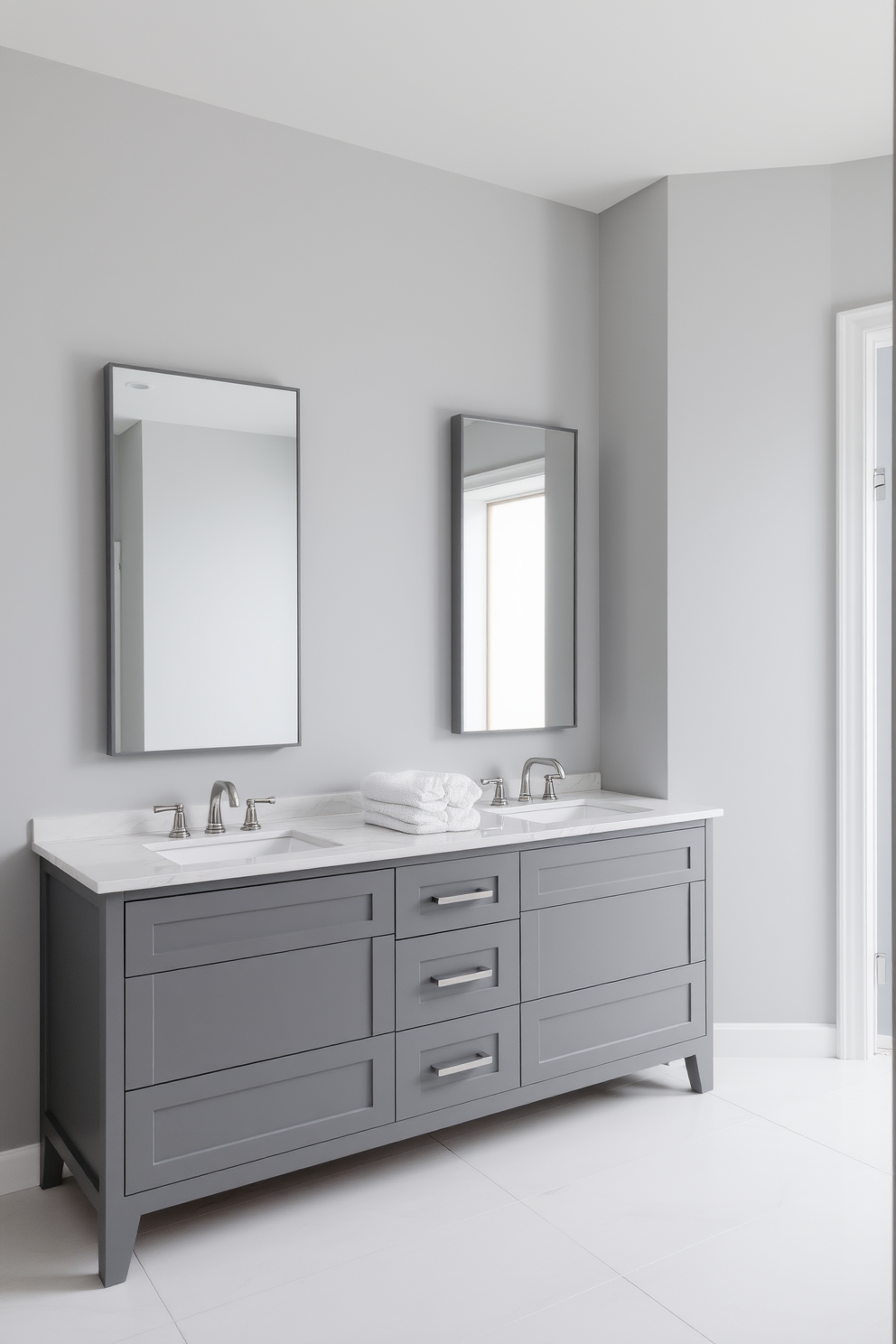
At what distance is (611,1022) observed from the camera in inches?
104

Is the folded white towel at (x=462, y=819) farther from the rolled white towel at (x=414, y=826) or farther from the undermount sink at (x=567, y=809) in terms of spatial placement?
the undermount sink at (x=567, y=809)

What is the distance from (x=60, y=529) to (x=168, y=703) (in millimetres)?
492

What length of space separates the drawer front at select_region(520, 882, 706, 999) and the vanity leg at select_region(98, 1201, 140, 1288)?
1.02 metres

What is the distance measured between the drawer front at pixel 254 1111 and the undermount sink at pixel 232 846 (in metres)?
0.47

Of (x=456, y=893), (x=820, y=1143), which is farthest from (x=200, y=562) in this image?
(x=820, y=1143)

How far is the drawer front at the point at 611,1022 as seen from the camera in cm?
252

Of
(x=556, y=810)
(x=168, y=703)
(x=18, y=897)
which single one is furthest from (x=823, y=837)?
(x=18, y=897)

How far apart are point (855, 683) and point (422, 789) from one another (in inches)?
56.5

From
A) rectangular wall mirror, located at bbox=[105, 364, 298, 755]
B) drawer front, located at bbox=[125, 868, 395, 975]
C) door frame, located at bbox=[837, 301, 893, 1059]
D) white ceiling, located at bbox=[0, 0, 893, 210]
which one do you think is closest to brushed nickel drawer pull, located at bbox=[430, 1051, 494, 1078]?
drawer front, located at bbox=[125, 868, 395, 975]

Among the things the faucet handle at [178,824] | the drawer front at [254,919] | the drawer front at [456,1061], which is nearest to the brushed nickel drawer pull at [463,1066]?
the drawer front at [456,1061]

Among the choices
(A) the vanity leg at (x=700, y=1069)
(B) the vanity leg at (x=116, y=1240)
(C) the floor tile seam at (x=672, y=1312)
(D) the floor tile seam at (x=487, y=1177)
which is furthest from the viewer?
(A) the vanity leg at (x=700, y=1069)

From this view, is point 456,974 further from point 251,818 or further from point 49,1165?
point 49,1165

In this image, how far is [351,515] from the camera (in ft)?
9.25

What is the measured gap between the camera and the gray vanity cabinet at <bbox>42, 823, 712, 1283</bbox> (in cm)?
198
